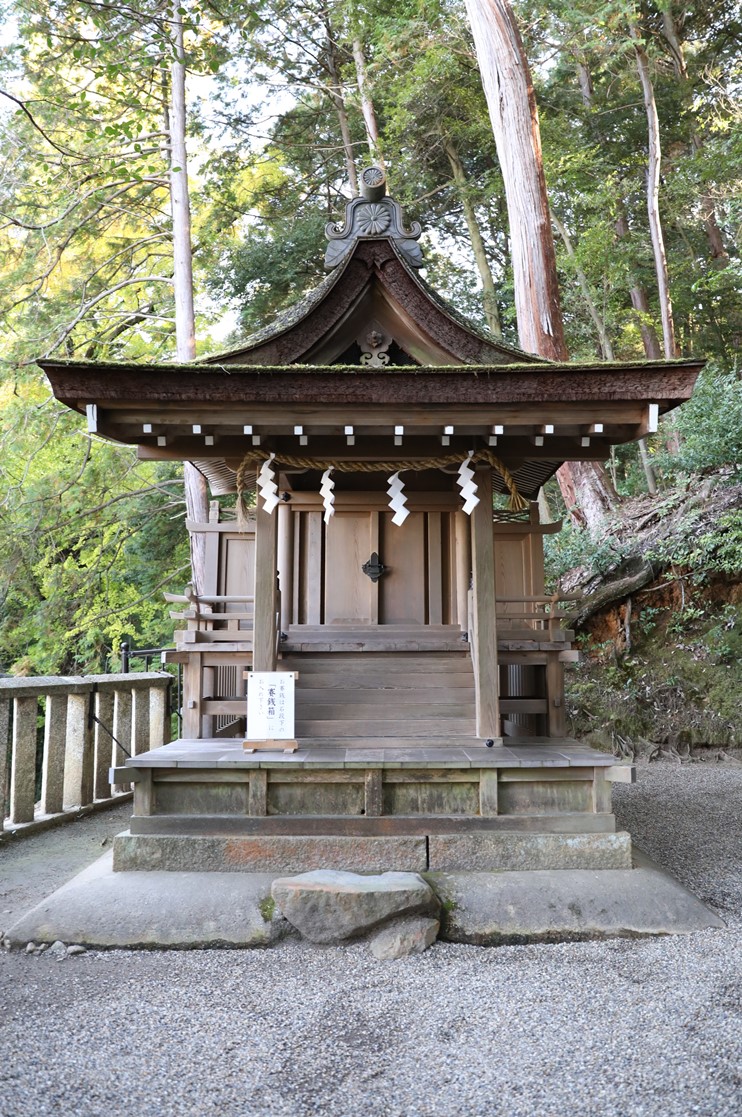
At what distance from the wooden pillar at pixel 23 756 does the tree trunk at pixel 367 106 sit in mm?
11895

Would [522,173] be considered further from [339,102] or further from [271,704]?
[271,704]

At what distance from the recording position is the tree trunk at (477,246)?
15.4 metres

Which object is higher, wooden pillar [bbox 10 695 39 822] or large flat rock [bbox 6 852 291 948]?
wooden pillar [bbox 10 695 39 822]

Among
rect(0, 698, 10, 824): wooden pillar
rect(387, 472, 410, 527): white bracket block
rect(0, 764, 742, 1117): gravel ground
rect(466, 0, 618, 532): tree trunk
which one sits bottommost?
rect(0, 764, 742, 1117): gravel ground

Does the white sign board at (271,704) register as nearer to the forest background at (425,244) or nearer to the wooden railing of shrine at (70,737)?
the wooden railing of shrine at (70,737)

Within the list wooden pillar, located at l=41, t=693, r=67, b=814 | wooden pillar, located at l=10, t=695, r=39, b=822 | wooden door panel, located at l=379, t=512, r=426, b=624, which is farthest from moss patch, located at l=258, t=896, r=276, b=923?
wooden pillar, located at l=41, t=693, r=67, b=814

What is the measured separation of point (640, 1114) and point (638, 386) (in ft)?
12.9

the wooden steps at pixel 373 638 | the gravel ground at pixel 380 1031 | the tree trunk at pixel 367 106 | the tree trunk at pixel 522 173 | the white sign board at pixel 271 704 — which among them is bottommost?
the gravel ground at pixel 380 1031

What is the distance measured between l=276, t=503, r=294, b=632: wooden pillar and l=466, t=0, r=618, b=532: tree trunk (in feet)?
18.6

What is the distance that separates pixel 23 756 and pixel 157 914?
2755mm

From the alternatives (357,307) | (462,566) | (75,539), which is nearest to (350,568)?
(462,566)

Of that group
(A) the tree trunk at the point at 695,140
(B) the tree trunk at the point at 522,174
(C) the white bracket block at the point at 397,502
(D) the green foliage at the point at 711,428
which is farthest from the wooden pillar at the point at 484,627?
(A) the tree trunk at the point at 695,140

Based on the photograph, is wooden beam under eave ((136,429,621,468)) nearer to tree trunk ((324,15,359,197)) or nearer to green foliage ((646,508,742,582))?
green foliage ((646,508,742,582))

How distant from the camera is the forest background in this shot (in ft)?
34.0
